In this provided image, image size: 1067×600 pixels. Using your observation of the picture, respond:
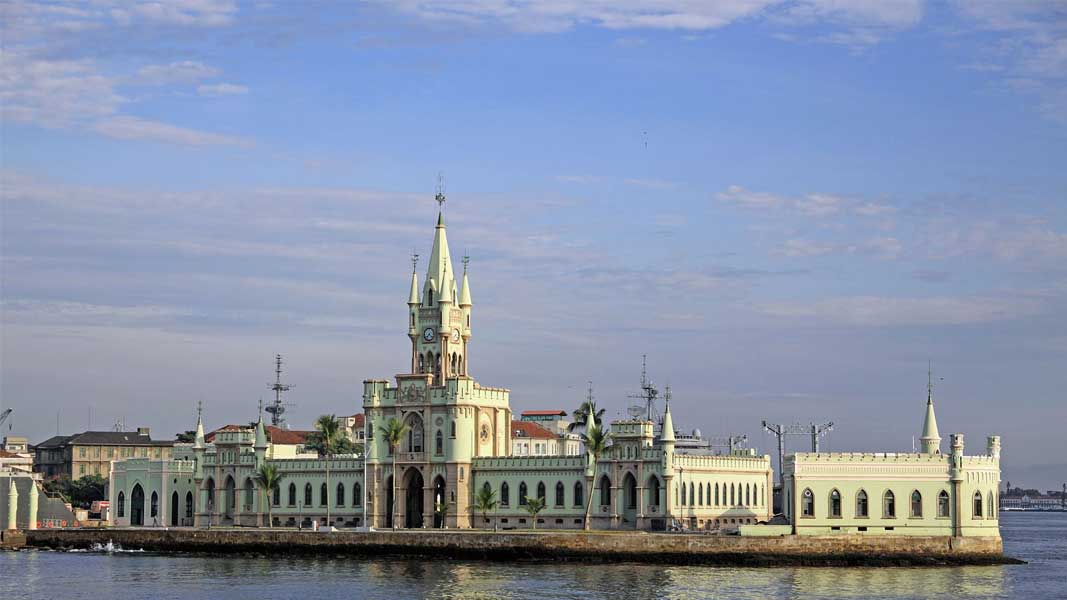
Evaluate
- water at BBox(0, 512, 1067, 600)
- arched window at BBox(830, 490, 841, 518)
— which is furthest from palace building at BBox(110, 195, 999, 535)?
water at BBox(0, 512, 1067, 600)

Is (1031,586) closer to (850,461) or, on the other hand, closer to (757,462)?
(850,461)

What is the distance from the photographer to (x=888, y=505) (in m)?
96.6

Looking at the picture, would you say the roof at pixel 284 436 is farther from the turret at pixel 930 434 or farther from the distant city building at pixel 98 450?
the turret at pixel 930 434

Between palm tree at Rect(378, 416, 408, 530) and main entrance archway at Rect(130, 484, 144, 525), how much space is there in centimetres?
2380

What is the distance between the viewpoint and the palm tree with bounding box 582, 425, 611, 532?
354 feet

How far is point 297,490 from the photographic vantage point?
121m

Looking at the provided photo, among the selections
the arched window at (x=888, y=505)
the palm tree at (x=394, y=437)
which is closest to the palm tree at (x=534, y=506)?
the palm tree at (x=394, y=437)

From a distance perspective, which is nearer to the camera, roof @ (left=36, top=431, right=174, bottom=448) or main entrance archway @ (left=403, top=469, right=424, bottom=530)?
main entrance archway @ (left=403, top=469, right=424, bottom=530)

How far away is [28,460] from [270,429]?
2254 cm

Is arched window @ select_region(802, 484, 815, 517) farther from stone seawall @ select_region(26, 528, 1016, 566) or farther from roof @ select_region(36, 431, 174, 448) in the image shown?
roof @ select_region(36, 431, 174, 448)

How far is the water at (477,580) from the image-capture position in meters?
80.6

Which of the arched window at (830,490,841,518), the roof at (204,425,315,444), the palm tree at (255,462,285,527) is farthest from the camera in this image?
the roof at (204,425,315,444)

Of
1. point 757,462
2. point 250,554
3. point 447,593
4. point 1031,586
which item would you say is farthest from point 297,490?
point 1031,586

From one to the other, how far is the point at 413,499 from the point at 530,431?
4416 centimetres
